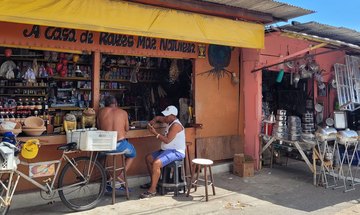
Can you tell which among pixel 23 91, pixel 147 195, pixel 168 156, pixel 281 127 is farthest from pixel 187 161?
pixel 23 91

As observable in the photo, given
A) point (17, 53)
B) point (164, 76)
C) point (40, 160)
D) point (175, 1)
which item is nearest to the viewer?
point (40, 160)

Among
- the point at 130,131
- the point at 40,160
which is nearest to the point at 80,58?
the point at 130,131

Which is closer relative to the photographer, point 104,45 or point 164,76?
point 104,45

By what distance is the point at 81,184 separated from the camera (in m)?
5.64

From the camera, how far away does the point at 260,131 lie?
27.0ft

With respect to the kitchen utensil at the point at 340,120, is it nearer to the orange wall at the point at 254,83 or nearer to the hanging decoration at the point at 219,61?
the orange wall at the point at 254,83

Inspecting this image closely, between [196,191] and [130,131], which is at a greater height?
[130,131]

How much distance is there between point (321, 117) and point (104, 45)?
6.26 meters

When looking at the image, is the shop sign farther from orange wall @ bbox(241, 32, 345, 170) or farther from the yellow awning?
orange wall @ bbox(241, 32, 345, 170)

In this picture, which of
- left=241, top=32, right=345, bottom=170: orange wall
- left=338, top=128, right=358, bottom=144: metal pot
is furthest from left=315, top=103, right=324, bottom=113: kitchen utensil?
left=338, top=128, right=358, bottom=144: metal pot

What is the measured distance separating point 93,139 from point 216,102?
3.34 meters

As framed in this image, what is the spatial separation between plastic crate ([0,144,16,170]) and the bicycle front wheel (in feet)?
3.12

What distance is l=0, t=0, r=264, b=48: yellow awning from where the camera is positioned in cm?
470

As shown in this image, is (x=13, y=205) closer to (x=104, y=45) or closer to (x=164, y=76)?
(x=104, y=45)
